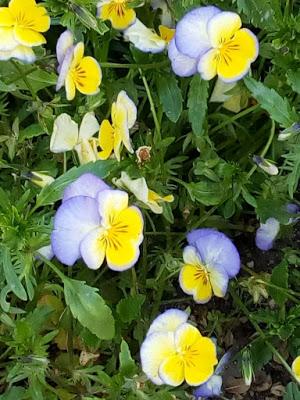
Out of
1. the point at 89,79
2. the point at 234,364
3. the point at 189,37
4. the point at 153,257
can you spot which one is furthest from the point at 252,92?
the point at 234,364

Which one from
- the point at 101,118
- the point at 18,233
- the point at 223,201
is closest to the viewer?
the point at 18,233

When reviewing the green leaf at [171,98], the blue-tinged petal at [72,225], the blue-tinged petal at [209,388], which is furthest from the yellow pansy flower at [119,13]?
the blue-tinged petal at [209,388]

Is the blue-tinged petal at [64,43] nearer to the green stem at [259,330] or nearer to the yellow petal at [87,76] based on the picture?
the yellow petal at [87,76]

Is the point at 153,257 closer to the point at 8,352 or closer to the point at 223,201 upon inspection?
the point at 223,201

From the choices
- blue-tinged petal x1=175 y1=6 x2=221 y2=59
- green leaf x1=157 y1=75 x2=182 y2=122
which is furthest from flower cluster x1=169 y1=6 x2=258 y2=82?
green leaf x1=157 y1=75 x2=182 y2=122

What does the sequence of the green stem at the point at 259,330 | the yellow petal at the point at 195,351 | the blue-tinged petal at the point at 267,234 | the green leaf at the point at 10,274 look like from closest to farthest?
1. the green leaf at the point at 10,274
2. the yellow petal at the point at 195,351
3. the green stem at the point at 259,330
4. the blue-tinged petal at the point at 267,234

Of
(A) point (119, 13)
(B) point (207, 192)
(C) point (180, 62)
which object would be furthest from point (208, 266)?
(A) point (119, 13)

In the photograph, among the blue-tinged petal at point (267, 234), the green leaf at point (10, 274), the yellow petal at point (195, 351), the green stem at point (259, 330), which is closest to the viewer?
the green leaf at point (10, 274)
